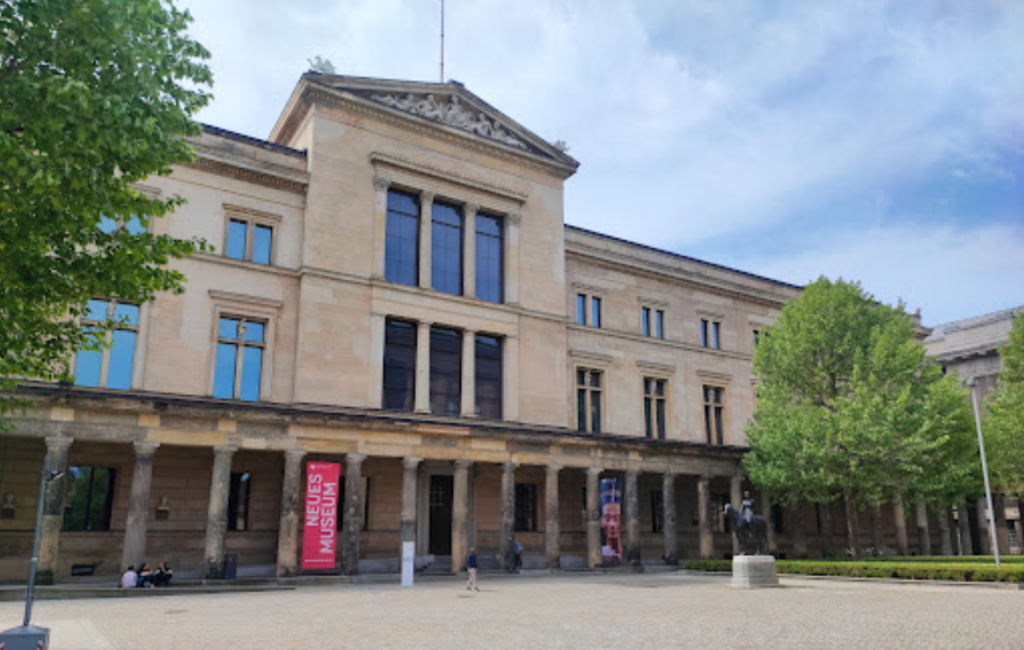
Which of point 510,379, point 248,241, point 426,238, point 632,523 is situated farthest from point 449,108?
point 632,523

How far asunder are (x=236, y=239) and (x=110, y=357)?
24.1 ft

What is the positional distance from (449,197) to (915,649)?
3064 cm

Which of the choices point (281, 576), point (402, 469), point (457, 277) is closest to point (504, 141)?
point (457, 277)

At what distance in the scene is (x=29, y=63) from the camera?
44.1 feet

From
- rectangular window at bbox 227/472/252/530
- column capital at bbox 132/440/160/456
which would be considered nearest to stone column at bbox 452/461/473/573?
rectangular window at bbox 227/472/252/530

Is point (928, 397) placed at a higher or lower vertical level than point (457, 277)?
lower

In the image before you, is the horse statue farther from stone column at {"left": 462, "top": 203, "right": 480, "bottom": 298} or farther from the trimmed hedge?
stone column at {"left": 462, "top": 203, "right": 480, "bottom": 298}

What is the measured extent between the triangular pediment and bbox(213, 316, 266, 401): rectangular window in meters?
11.9

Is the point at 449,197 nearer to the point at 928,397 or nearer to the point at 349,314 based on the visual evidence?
the point at 349,314

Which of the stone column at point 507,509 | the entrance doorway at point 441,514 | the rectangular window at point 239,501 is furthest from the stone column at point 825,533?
the rectangular window at point 239,501

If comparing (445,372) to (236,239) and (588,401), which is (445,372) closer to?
(588,401)

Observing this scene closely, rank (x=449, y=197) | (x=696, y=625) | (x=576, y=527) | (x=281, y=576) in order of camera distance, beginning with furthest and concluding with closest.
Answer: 1. (x=576, y=527)
2. (x=449, y=197)
3. (x=281, y=576)
4. (x=696, y=625)

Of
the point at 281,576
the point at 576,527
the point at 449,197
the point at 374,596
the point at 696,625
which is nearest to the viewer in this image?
the point at 696,625

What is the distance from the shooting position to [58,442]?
26734 mm
